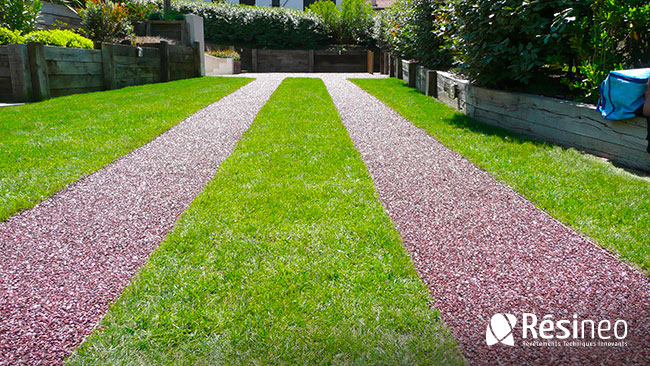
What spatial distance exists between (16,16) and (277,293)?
1178 cm

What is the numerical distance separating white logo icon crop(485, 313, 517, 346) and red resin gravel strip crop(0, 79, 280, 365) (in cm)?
179

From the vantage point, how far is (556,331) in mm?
2047

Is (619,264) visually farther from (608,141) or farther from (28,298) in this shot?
(28,298)

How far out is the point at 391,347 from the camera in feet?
6.26

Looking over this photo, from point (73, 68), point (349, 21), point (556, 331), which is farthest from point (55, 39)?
point (349, 21)

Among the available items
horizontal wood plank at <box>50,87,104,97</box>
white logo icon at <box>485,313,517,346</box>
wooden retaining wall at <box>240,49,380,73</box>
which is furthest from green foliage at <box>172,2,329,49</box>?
white logo icon at <box>485,313,517,346</box>

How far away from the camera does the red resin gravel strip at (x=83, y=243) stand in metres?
2.01

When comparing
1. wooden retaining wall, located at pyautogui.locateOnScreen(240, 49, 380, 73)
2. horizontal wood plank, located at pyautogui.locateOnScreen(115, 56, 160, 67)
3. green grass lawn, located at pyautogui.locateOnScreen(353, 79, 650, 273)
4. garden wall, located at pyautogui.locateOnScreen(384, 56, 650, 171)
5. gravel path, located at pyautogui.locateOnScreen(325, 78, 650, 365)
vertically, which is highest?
wooden retaining wall, located at pyautogui.locateOnScreen(240, 49, 380, 73)

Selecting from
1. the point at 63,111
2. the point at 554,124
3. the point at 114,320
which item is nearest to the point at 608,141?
the point at 554,124

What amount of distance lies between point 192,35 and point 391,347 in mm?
17105

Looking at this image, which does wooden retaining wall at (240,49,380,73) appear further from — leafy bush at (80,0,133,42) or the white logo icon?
the white logo icon

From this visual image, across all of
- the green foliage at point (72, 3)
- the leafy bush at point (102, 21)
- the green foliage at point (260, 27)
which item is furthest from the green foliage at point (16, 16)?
the green foliage at point (260, 27)

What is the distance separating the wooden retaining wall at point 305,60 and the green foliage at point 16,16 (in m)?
15.0

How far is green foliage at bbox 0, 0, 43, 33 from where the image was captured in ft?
34.2
